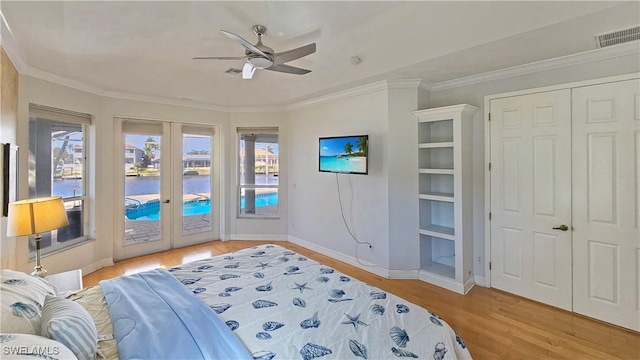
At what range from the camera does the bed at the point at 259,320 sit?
1319 millimetres

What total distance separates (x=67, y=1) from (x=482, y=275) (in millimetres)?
4708

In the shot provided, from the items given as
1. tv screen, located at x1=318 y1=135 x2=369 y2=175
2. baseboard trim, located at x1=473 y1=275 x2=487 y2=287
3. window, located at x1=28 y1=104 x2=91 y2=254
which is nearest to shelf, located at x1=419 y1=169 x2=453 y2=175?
tv screen, located at x1=318 y1=135 x2=369 y2=175

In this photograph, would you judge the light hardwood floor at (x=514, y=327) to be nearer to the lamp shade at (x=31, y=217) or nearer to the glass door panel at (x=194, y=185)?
the glass door panel at (x=194, y=185)

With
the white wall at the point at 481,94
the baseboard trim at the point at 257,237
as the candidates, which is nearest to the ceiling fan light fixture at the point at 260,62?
the white wall at the point at 481,94

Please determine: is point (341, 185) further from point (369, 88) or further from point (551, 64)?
point (551, 64)

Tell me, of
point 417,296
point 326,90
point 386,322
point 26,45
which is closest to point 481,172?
point 417,296

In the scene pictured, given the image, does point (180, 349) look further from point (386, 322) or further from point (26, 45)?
point (26, 45)

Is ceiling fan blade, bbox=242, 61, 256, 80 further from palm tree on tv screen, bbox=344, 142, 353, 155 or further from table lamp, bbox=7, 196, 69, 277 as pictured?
table lamp, bbox=7, 196, 69, 277

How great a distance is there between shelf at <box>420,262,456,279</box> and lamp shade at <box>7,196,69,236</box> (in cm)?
383

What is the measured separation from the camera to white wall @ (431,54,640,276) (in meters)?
2.77

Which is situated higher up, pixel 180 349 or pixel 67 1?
pixel 67 1

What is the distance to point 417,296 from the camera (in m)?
3.13

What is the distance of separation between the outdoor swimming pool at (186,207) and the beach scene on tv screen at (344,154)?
170 cm

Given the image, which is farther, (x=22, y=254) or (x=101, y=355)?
(x=22, y=254)
